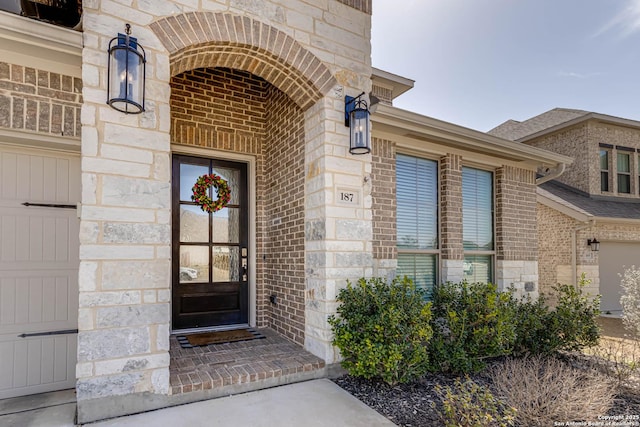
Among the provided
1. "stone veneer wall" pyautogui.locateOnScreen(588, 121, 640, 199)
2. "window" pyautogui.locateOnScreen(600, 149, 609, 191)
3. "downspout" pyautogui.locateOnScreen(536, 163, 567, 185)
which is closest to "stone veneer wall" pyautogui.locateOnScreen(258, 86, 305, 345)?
"downspout" pyautogui.locateOnScreen(536, 163, 567, 185)

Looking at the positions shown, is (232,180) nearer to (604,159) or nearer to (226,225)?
(226,225)

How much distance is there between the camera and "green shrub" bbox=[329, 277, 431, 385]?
2865mm

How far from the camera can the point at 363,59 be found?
11.7 ft

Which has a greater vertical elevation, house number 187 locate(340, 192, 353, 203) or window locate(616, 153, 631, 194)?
window locate(616, 153, 631, 194)

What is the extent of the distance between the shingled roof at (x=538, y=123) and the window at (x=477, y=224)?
21.3 feet

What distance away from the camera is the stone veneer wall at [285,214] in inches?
147

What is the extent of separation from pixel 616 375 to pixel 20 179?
225 inches

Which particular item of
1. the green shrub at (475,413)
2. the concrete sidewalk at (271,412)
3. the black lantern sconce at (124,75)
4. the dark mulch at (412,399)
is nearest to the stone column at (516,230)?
the dark mulch at (412,399)

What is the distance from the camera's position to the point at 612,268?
8.67 m

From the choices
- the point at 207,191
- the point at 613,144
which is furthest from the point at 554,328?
the point at 613,144

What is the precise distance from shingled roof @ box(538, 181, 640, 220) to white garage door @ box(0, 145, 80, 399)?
31.3ft

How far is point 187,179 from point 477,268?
4.29m

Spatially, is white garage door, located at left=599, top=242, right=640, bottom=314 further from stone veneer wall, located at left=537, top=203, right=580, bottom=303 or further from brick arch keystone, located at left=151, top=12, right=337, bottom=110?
brick arch keystone, located at left=151, top=12, right=337, bottom=110

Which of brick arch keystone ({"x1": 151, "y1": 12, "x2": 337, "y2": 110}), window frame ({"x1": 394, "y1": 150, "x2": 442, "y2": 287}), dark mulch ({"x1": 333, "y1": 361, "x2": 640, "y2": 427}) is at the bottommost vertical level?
dark mulch ({"x1": 333, "y1": 361, "x2": 640, "y2": 427})
